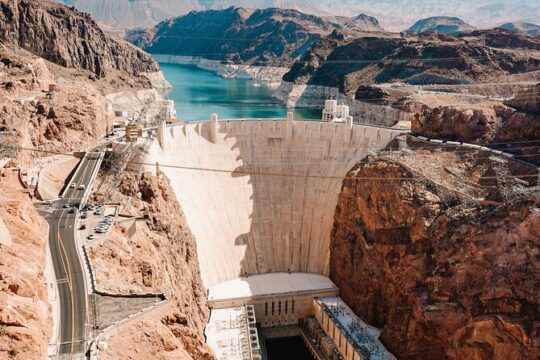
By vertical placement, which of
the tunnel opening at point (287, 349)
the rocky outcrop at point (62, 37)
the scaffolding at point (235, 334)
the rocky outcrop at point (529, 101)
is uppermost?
the rocky outcrop at point (62, 37)

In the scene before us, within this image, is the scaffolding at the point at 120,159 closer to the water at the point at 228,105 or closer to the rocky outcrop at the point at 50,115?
the rocky outcrop at the point at 50,115

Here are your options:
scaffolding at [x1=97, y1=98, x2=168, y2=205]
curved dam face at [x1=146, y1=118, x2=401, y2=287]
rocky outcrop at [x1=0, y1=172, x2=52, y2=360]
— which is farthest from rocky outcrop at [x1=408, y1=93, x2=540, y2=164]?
rocky outcrop at [x1=0, y1=172, x2=52, y2=360]

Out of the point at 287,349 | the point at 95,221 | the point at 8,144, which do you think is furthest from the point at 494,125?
the point at 8,144

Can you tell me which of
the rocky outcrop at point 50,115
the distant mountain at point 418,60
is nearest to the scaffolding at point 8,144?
the rocky outcrop at point 50,115

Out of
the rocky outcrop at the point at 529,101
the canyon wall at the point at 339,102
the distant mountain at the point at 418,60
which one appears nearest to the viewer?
the rocky outcrop at the point at 529,101

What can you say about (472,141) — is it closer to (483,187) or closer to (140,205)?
(483,187)

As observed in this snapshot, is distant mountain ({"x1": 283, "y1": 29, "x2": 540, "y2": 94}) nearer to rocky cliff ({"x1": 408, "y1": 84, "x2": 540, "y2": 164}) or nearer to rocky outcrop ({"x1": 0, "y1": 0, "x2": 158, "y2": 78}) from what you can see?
rocky outcrop ({"x1": 0, "y1": 0, "x2": 158, "y2": 78})
